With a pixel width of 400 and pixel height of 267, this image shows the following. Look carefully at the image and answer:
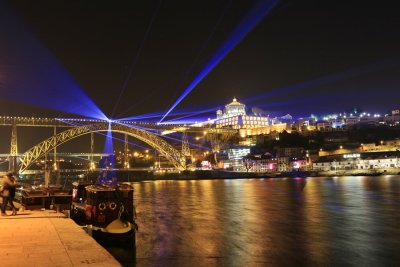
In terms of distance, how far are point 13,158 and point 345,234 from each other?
57022mm

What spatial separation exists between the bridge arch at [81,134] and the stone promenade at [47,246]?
5764 centimetres

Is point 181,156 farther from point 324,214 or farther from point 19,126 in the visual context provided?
point 324,214

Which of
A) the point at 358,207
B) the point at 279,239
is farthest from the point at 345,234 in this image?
the point at 358,207

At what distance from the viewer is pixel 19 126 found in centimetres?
6669

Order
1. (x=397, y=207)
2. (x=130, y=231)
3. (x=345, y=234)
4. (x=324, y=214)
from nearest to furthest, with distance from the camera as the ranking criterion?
1. (x=130, y=231)
2. (x=345, y=234)
3. (x=324, y=214)
4. (x=397, y=207)

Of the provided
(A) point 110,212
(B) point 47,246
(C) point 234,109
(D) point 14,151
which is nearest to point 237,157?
(C) point 234,109

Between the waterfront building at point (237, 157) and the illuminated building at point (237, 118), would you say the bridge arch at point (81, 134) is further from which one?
the illuminated building at point (237, 118)

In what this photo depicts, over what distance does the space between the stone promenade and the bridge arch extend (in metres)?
57.6

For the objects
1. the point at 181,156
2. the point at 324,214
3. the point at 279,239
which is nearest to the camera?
the point at 279,239

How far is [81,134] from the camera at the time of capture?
238ft

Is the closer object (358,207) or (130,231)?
(130,231)

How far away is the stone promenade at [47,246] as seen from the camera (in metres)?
7.16

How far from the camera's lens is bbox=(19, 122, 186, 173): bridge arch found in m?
66.0

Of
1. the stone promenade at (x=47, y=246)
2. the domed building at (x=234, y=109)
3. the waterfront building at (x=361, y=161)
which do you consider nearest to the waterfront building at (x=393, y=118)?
the domed building at (x=234, y=109)
